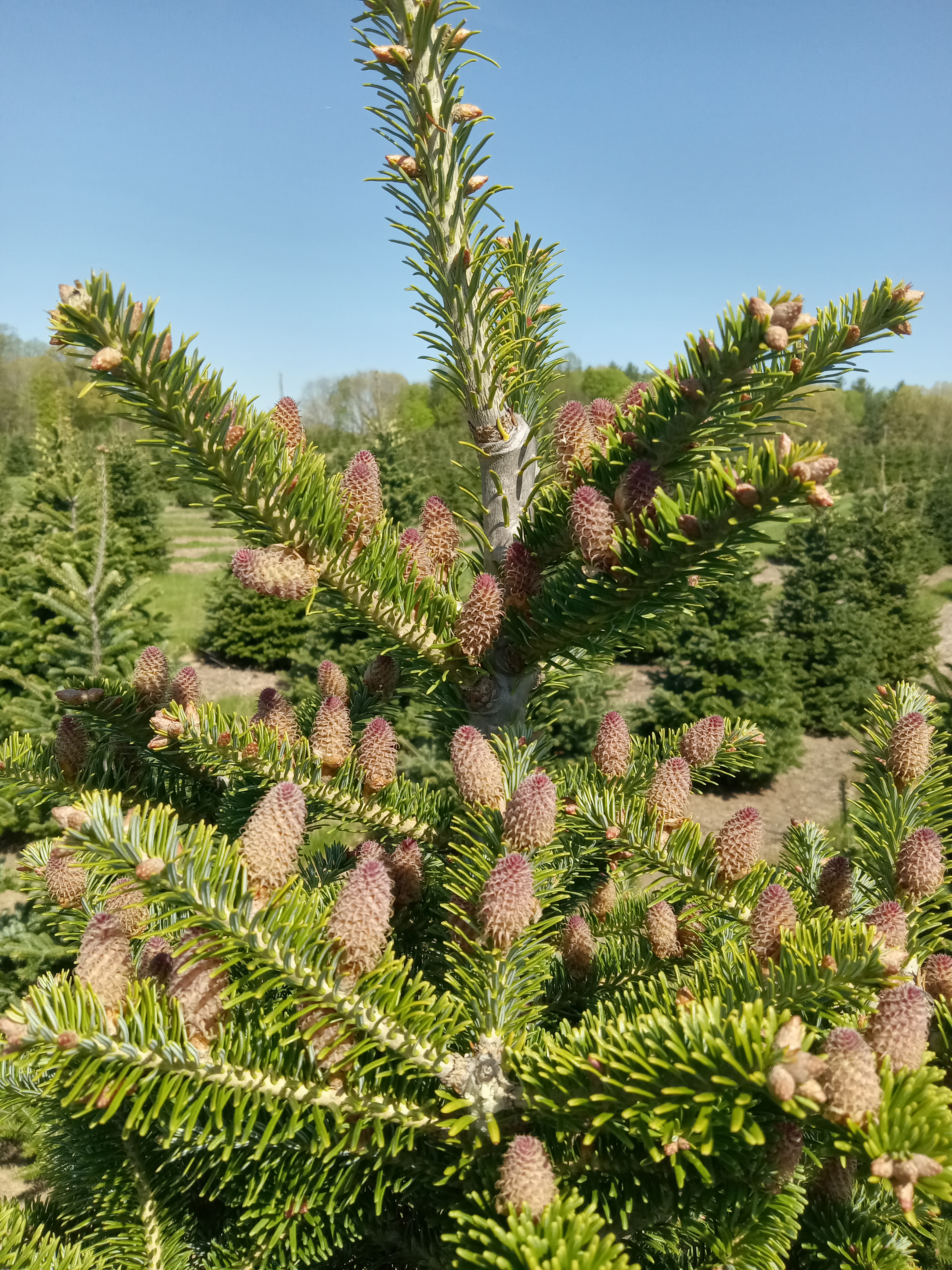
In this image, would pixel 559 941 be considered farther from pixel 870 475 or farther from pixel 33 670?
pixel 870 475

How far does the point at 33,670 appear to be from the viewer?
284 inches

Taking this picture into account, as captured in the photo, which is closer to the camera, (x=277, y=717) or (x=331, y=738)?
(x=331, y=738)

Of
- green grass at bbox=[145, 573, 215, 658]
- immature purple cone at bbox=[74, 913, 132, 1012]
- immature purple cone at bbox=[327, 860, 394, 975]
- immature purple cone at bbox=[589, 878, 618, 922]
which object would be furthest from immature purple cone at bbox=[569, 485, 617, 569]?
green grass at bbox=[145, 573, 215, 658]

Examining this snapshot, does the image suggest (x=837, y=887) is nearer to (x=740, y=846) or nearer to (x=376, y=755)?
(x=740, y=846)

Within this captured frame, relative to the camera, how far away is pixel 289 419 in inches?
58.6

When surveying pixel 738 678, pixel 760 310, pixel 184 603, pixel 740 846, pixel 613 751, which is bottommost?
pixel 184 603

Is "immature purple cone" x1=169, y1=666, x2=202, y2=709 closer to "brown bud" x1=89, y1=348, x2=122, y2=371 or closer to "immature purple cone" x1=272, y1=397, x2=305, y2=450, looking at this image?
"immature purple cone" x1=272, y1=397, x2=305, y2=450

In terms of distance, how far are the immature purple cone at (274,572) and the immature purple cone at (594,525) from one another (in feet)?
1.63

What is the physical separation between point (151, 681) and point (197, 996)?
3.25 feet

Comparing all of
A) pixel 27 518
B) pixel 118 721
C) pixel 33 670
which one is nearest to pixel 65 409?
pixel 27 518

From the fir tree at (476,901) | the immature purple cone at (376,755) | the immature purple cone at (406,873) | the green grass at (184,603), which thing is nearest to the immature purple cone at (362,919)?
the fir tree at (476,901)

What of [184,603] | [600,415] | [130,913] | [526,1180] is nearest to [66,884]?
[130,913]

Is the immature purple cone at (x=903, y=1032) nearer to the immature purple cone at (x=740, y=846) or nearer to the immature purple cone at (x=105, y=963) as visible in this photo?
the immature purple cone at (x=740, y=846)

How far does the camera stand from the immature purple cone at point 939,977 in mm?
1189
